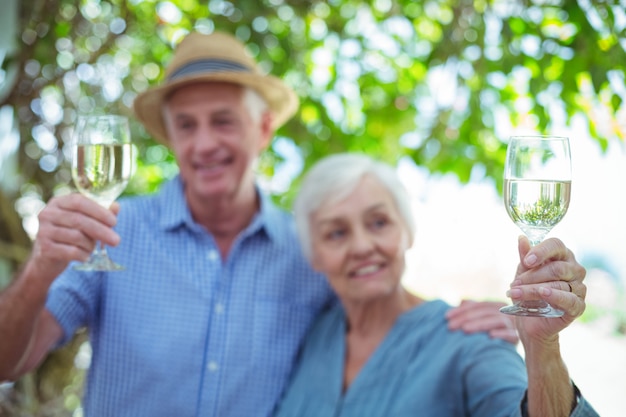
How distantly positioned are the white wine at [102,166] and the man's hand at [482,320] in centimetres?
119

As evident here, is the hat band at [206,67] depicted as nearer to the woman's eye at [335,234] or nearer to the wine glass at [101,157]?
the woman's eye at [335,234]

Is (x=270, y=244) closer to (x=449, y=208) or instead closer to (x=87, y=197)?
(x=87, y=197)

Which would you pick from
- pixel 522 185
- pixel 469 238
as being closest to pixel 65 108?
pixel 469 238

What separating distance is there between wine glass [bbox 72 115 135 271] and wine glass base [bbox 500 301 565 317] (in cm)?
104

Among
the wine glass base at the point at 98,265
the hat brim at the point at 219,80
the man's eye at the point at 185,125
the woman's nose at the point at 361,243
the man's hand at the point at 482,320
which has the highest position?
the hat brim at the point at 219,80

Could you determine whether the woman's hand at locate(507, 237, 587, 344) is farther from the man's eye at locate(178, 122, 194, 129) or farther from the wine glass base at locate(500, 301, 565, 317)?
the man's eye at locate(178, 122, 194, 129)

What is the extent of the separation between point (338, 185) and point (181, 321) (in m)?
0.76

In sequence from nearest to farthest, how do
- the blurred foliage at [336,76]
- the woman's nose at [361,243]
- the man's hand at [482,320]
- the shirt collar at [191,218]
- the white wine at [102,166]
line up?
1. the white wine at [102,166]
2. the man's hand at [482,320]
3. the woman's nose at [361,243]
4. the shirt collar at [191,218]
5. the blurred foliage at [336,76]

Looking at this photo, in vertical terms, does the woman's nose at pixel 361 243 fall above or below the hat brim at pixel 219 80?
below

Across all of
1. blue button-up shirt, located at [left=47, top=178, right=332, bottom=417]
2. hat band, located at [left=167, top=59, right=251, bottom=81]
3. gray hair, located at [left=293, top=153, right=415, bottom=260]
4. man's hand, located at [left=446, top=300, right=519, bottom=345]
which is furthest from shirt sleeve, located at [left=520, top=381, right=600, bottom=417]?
hat band, located at [left=167, top=59, right=251, bottom=81]

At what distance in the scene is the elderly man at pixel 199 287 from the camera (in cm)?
294

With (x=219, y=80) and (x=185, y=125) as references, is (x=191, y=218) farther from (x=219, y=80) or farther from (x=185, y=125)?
(x=219, y=80)

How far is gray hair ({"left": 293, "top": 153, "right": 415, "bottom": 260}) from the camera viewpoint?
2969 mm

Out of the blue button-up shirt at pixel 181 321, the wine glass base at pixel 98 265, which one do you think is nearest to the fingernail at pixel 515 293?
the wine glass base at pixel 98 265
